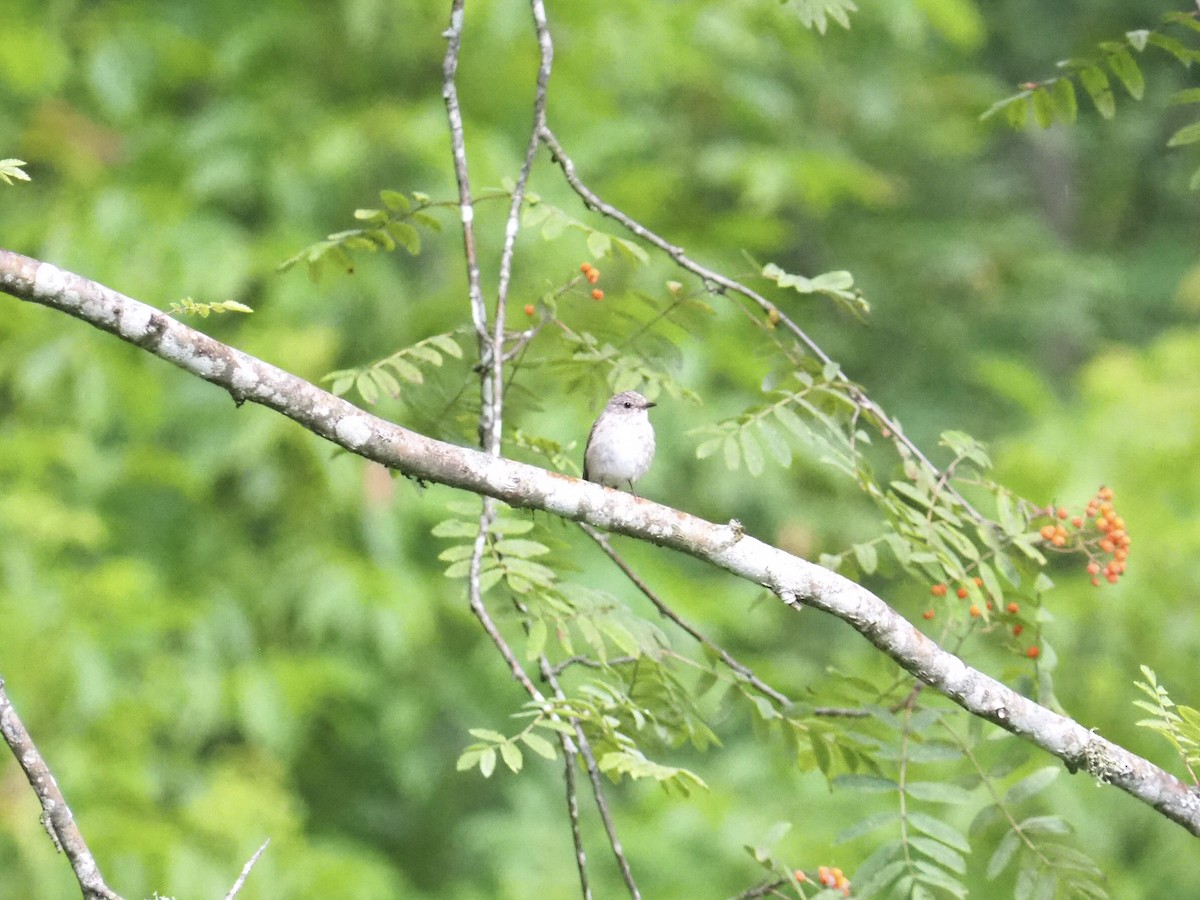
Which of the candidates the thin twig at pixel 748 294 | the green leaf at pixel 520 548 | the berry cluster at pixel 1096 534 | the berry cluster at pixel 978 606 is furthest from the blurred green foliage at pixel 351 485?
the green leaf at pixel 520 548

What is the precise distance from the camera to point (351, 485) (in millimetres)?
8047

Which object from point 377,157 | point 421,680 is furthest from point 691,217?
point 421,680

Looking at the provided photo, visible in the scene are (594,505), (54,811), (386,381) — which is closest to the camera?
(54,811)

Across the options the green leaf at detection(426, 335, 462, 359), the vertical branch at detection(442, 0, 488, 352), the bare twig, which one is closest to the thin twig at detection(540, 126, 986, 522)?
the vertical branch at detection(442, 0, 488, 352)

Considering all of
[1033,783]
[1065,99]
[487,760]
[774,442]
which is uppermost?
[1065,99]

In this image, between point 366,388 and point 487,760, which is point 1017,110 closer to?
point 366,388

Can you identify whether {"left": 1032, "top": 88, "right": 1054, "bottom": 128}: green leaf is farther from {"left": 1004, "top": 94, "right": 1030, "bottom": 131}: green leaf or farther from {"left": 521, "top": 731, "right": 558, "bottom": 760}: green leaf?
{"left": 521, "top": 731, "right": 558, "bottom": 760}: green leaf

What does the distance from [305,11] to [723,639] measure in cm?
455

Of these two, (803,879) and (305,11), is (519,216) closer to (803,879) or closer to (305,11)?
(803,879)

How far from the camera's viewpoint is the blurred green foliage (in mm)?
7871

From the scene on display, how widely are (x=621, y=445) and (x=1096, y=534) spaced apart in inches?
60.5

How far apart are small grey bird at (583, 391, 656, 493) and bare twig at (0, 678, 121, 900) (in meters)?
2.25

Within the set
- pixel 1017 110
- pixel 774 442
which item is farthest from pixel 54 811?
pixel 1017 110

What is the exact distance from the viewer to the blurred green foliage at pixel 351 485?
7.87m
